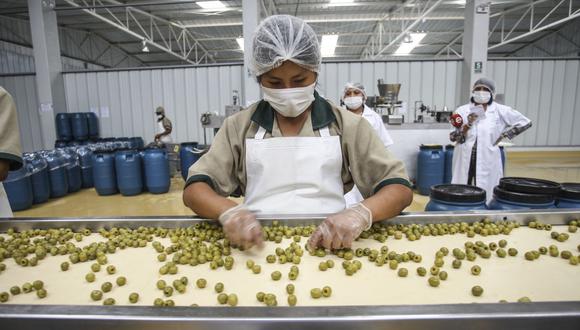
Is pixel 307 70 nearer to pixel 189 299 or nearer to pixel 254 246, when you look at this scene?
pixel 254 246

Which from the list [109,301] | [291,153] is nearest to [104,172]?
[291,153]

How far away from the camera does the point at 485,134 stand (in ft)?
14.6

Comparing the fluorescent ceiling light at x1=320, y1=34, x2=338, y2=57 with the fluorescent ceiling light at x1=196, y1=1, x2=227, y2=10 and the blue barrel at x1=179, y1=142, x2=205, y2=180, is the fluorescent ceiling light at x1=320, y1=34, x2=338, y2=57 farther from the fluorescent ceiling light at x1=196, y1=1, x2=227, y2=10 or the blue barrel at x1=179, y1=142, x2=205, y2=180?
the blue barrel at x1=179, y1=142, x2=205, y2=180

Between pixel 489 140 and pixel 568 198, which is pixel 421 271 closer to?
pixel 568 198

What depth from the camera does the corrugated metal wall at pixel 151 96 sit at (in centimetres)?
878

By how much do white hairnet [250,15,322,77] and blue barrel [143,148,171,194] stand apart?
5.57 m

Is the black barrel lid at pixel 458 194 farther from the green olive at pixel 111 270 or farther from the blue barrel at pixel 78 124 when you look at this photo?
the blue barrel at pixel 78 124

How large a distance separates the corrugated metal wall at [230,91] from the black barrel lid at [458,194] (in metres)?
6.35

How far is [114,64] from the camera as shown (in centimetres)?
1848

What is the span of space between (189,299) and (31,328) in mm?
409

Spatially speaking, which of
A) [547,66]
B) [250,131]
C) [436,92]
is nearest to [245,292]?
[250,131]

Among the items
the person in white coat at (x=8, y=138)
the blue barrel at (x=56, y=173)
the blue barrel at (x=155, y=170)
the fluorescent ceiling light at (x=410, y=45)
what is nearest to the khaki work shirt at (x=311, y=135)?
the person in white coat at (x=8, y=138)

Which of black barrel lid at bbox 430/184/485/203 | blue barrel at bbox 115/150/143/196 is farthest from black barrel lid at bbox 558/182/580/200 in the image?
blue barrel at bbox 115/150/143/196

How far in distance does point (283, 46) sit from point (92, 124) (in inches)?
361
